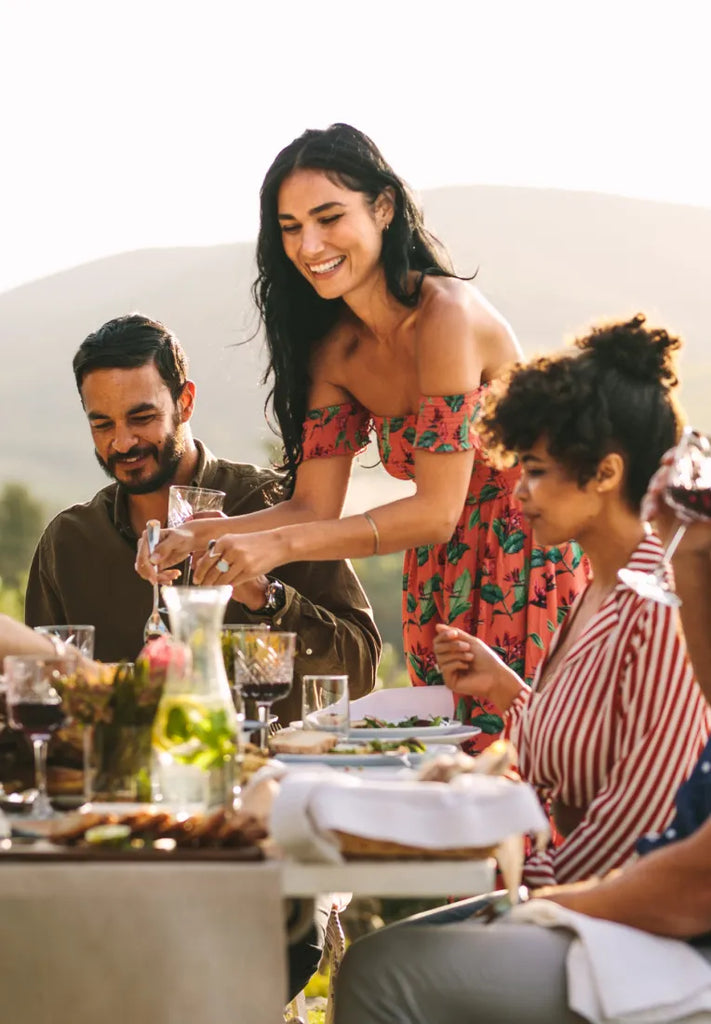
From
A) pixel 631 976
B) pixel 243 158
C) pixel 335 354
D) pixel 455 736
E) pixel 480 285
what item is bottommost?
pixel 631 976

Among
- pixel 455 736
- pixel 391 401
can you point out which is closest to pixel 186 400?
pixel 391 401

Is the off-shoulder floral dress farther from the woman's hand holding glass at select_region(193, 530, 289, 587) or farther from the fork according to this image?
the fork

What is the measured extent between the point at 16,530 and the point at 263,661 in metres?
15.6

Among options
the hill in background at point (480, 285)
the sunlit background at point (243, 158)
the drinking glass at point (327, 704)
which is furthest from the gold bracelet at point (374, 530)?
the hill in background at point (480, 285)

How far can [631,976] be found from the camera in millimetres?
1899

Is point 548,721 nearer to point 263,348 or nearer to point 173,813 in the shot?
point 173,813

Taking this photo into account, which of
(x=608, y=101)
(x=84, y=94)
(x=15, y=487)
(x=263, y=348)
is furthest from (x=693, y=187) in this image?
(x=263, y=348)

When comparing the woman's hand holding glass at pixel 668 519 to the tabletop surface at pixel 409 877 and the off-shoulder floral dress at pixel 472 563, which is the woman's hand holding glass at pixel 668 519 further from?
the off-shoulder floral dress at pixel 472 563

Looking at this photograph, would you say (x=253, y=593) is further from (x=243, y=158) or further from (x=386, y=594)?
(x=386, y=594)

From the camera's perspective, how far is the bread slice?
8.17 feet

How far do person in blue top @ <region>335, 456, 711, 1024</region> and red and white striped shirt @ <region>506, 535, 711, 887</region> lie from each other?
0.17 metres

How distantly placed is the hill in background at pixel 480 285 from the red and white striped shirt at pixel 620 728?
17.9m

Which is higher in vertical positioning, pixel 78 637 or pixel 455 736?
pixel 78 637

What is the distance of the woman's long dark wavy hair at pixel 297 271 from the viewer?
357 centimetres
